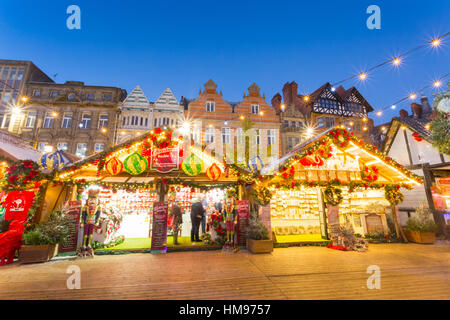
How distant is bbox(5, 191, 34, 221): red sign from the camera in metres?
6.01

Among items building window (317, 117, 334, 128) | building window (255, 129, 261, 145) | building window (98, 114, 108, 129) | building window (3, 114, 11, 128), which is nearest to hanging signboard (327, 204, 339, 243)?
building window (255, 129, 261, 145)

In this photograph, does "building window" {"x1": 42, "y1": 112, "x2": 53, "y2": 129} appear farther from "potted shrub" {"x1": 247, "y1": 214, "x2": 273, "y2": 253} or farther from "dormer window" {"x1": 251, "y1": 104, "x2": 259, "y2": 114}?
"potted shrub" {"x1": 247, "y1": 214, "x2": 273, "y2": 253}

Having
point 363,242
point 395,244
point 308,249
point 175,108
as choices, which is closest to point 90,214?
point 308,249

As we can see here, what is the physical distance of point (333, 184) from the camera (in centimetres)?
815

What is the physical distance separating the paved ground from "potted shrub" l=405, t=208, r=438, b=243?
148 centimetres

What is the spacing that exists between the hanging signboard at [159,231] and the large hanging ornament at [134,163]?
144cm

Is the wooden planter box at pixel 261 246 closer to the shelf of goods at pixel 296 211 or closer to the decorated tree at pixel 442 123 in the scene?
the shelf of goods at pixel 296 211

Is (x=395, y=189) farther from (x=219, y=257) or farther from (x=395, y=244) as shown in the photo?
(x=219, y=257)

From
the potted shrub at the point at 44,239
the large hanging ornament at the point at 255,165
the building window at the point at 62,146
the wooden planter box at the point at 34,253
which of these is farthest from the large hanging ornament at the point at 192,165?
the building window at the point at 62,146

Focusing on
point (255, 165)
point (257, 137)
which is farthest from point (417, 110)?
point (255, 165)

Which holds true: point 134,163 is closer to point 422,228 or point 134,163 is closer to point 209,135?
point 422,228

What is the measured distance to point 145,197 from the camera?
9969 millimetres
